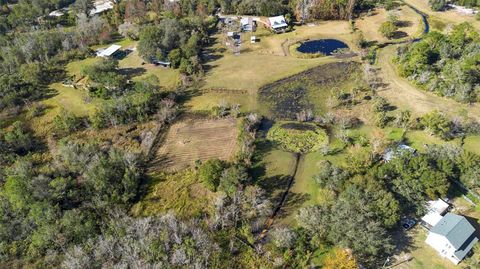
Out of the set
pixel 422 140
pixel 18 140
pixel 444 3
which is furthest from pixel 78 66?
pixel 444 3

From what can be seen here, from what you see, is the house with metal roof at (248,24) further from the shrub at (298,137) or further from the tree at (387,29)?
the shrub at (298,137)

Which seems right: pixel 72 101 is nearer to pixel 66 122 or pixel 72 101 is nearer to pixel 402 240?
pixel 66 122

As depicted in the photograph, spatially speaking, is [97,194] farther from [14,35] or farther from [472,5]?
[472,5]

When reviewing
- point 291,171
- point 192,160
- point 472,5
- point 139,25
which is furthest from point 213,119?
point 472,5

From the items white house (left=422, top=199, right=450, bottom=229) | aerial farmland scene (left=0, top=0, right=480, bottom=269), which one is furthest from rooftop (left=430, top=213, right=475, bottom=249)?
white house (left=422, top=199, right=450, bottom=229)

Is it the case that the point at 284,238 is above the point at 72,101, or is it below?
below
